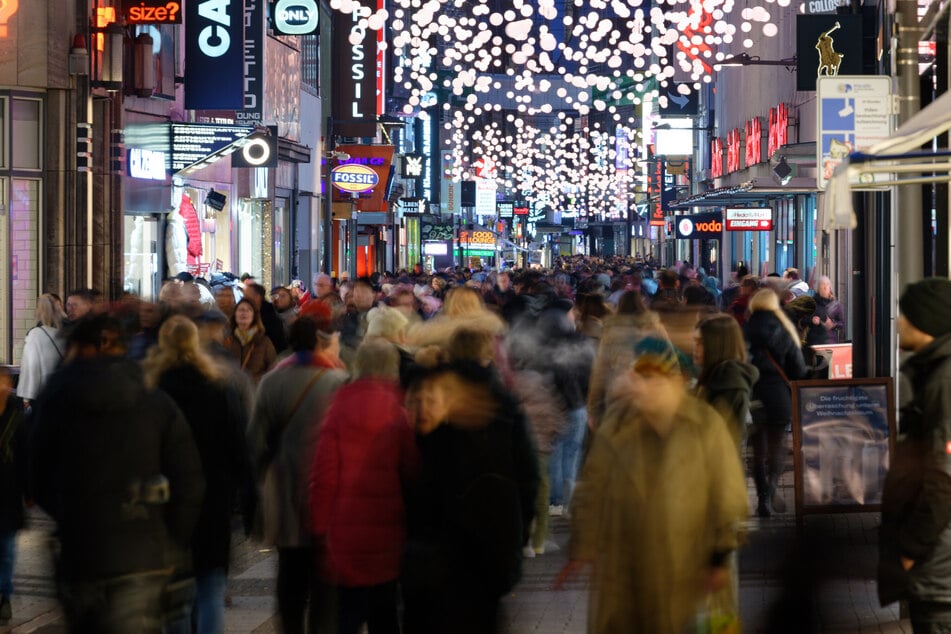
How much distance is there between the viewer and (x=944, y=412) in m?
5.41

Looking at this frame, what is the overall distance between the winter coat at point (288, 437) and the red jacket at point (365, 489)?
0.87 meters

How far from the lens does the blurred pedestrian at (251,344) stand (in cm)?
1278

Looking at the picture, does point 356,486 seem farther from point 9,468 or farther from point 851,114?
point 851,114

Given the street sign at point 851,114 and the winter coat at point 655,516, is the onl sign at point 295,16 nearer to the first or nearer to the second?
the street sign at point 851,114

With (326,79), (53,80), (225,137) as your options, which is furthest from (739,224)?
(53,80)

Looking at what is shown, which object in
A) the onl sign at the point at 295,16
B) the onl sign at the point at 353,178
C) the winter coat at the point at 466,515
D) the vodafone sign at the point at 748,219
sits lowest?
the winter coat at the point at 466,515

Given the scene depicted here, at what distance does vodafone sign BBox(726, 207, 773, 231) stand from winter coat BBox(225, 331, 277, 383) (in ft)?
90.0

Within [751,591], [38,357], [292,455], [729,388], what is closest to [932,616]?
[292,455]

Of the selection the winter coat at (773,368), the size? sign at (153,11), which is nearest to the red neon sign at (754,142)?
the size? sign at (153,11)

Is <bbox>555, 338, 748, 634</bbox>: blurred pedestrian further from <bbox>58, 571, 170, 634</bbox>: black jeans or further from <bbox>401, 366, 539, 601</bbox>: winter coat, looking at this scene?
<bbox>58, 571, 170, 634</bbox>: black jeans

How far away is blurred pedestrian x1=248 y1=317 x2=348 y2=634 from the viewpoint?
24.5 ft

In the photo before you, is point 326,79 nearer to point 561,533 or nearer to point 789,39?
point 789,39

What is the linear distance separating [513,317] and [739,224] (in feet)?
82.8

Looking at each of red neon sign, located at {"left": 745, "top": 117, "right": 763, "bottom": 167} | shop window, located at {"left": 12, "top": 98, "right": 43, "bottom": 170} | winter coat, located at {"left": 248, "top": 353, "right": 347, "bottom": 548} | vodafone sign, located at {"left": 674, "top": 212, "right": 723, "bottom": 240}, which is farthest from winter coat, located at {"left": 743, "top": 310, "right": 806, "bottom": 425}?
vodafone sign, located at {"left": 674, "top": 212, "right": 723, "bottom": 240}
